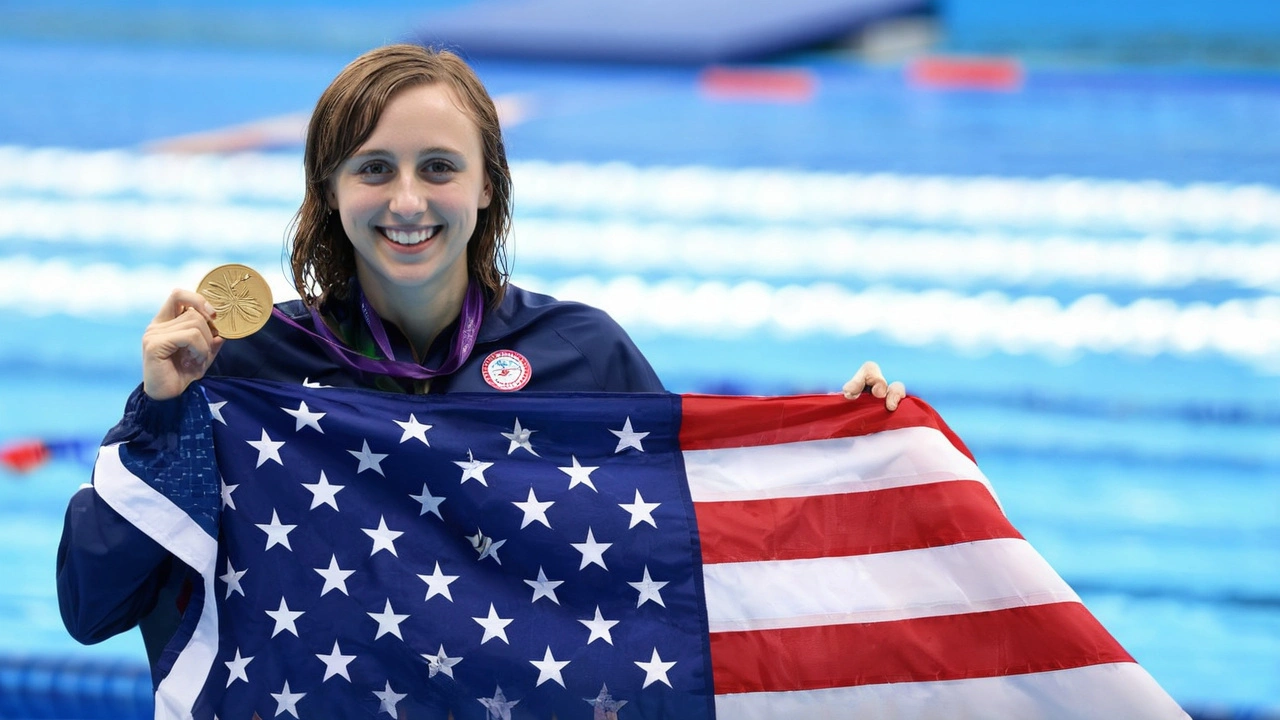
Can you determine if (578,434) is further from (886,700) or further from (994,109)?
(994,109)

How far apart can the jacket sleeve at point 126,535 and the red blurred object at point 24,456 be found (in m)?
3.10

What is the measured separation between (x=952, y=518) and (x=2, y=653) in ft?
7.99

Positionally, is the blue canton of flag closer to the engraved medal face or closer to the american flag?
the american flag

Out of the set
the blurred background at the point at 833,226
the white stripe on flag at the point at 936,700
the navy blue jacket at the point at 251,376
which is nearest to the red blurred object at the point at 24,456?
the blurred background at the point at 833,226

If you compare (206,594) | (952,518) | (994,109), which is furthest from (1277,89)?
(206,594)

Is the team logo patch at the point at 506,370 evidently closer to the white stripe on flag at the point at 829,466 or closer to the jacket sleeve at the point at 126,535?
the white stripe on flag at the point at 829,466

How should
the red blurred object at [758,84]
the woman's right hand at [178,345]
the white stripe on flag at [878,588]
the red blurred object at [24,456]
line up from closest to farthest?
1. the woman's right hand at [178,345]
2. the white stripe on flag at [878,588]
3. the red blurred object at [24,456]
4. the red blurred object at [758,84]

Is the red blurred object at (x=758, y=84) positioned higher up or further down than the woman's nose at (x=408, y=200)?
higher up

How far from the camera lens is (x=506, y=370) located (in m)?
2.40

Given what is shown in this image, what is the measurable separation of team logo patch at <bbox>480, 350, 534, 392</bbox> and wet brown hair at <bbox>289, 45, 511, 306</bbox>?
0.10 meters

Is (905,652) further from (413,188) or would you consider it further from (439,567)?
(413,188)

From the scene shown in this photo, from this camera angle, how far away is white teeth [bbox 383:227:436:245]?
7.28ft

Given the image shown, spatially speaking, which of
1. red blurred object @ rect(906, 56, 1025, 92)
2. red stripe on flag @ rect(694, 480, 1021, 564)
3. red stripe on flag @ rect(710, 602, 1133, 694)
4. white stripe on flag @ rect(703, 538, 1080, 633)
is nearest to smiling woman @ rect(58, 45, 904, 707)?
red stripe on flag @ rect(694, 480, 1021, 564)

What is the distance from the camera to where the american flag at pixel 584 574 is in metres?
2.23
